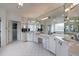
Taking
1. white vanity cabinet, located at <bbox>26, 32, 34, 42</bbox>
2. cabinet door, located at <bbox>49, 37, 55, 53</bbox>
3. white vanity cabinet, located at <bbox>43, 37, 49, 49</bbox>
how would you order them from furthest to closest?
white vanity cabinet, located at <bbox>26, 32, 34, 42</bbox>
white vanity cabinet, located at <bbox>43, 37, 49, 49</bbox>
cabinet door, located at <bbox>49, 37, 55, 53</bbox>

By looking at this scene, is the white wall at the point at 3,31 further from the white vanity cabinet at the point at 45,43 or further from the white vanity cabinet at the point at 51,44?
the white vanity cabinet at the point at 51,44

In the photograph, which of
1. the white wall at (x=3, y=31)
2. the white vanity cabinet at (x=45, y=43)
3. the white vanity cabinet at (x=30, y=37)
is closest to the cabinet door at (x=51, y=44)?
the white vanity cabinet at (x=45, y=43)

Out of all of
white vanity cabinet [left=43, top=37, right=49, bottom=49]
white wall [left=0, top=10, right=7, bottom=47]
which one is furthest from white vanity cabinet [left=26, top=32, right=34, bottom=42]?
white wall [left=0, top=10, right=7, bottom=47]

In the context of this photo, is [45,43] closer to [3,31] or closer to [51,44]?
[51,44]

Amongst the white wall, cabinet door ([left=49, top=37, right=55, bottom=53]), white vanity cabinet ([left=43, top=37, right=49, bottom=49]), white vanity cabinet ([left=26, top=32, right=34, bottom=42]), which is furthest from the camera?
the white wall

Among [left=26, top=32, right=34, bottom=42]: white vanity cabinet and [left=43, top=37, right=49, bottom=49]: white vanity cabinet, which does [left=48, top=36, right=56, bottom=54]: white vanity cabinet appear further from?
[left=26, top=32, right=34, bottom=42]: white vanity cabinet

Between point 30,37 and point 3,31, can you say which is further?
point 3,31

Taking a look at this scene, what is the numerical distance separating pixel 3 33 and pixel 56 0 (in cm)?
415

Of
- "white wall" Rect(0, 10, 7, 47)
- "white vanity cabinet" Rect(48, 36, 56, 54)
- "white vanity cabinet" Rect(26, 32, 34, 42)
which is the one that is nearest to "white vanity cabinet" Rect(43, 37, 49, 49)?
"white vanity cabinet" Rect(48, 36, 56, 54)

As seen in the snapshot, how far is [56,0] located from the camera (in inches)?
45.1

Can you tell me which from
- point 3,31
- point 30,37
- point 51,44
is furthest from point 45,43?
point 3,31

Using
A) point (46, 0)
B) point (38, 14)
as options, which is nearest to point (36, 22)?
point (38, 14)

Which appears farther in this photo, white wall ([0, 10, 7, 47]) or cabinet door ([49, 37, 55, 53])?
white wall ([0, 10, 7, 47])

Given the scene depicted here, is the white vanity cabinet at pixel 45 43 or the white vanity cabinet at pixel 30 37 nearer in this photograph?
the white vanity cabinet at pixel 45 43
